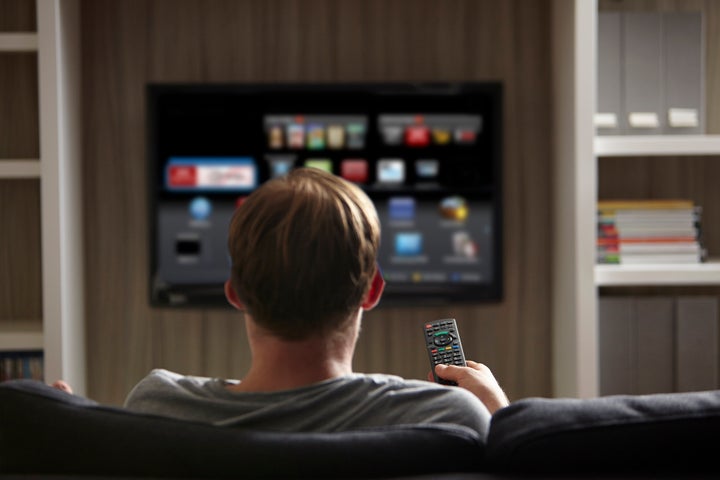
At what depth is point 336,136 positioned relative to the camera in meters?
3.49

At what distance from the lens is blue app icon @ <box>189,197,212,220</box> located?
3.48 m

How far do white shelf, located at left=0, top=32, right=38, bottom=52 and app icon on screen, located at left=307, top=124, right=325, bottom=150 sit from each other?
1.01 meters

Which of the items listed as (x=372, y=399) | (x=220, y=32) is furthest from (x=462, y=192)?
(x=372, y=399)

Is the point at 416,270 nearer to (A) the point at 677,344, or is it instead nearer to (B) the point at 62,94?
(A) the point at 677,344

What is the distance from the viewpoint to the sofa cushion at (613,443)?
1.07 meters

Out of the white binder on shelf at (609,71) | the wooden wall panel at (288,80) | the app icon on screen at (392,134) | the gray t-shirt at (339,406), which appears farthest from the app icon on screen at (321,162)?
the gray t-shirt at (339,406)

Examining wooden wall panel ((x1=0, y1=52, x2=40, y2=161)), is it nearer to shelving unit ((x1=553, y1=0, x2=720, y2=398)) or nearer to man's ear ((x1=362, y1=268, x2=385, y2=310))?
shelving unit ((x1=553, y1=0, x2=720, y2=398))

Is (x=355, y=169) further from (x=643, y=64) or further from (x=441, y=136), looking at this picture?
(x=643, y=64)

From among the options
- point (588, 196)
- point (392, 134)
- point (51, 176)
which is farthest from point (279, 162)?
point (588, 196)

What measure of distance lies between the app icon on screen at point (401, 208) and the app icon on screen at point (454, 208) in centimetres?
11

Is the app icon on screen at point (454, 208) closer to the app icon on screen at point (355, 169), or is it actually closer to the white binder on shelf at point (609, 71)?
the app icon on screen at point (355, 169)

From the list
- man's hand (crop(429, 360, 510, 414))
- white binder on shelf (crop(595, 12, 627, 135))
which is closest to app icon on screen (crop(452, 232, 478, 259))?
white binder on shelf (crop(595, 12, 627, 135))

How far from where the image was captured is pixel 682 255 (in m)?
3.29

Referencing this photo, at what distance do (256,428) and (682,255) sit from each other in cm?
247
